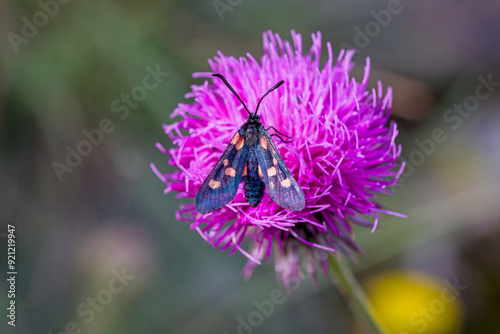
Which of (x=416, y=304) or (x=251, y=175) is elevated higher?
(x=251, y=175)

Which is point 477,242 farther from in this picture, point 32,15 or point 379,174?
point 32,15

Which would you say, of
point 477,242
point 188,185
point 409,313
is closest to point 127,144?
point 188,185

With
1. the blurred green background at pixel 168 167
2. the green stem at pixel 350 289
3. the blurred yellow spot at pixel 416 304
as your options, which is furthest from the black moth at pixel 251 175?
the blurred yellow spot at pixel 416 304

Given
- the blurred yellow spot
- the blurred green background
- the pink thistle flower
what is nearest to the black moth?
the pink thistle flower

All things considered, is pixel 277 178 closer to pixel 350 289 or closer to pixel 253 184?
pixel 253 184

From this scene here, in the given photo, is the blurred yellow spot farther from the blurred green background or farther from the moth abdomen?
the moth abdomen

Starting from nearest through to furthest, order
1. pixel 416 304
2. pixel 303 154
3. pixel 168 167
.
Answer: pixel 303 154
pixel 416 304
pixel 168 167

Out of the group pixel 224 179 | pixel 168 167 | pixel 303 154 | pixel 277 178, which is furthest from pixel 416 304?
pixel 168 167

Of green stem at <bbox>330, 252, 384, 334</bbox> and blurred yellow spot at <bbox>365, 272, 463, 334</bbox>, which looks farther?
blurred yellow spot at <bbox>365, 272, 463, 334</bbox>
